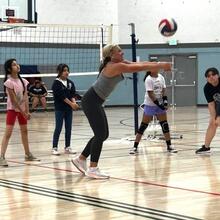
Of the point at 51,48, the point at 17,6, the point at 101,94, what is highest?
the point at 17,6

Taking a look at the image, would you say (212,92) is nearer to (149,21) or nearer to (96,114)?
(96,114)

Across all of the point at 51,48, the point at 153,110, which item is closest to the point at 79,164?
the point at 153,110

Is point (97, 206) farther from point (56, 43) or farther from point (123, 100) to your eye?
point (123, 100)

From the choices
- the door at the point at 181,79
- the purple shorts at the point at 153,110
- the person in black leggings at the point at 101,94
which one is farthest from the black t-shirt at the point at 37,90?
the person in black leggings at the point at 101,94

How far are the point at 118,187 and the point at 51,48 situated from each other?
1812cm

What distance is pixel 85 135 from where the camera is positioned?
523 inches

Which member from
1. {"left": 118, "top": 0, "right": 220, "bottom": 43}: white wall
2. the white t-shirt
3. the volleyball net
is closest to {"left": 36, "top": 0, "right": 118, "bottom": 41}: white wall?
{"left": 118, "top": 0, "right": 220, "bottom": 43}: white wall

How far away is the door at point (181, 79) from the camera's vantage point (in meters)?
26.4

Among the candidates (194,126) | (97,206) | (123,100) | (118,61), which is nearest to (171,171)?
(118,61)

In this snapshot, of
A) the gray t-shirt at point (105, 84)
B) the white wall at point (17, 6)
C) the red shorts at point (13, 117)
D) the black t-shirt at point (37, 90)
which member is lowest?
the red shorts at point (13, 117)

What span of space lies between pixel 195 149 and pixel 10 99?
144 inches

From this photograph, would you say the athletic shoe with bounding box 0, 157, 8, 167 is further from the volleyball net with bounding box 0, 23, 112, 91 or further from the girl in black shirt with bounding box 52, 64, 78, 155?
the volleyball net with bounding box 0, 23, 112, 91

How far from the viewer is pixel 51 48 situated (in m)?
24.0

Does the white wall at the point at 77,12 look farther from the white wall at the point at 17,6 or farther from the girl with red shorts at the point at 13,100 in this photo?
the girl with red shorts at the point at 13,100
